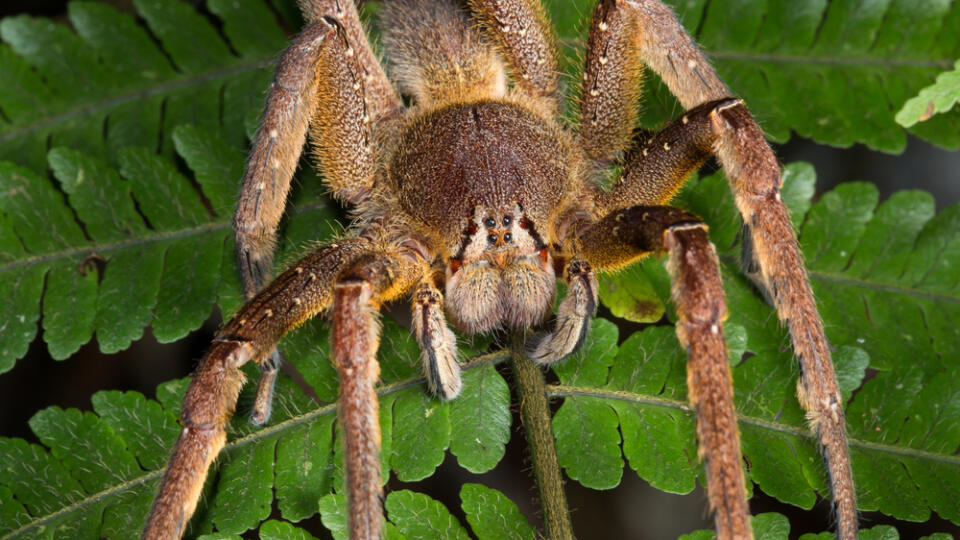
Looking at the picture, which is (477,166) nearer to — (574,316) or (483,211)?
(483,211)

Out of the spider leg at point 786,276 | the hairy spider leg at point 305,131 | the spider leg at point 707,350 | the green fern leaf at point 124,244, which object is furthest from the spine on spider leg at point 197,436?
the spider leg at point 786,276

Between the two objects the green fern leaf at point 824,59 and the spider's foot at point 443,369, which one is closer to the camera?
the spider's foot at point 443,369

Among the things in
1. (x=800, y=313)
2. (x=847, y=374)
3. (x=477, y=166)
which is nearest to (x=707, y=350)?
(x=800, y=313)

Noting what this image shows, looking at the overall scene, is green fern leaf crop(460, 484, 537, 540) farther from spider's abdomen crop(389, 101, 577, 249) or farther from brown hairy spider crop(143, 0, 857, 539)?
spider's abdomen crop(389, 101, 577, 249)

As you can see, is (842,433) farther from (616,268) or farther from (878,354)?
(616,268)

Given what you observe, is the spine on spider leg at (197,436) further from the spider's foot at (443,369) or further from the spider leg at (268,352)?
the spider's foot at (443,369)
